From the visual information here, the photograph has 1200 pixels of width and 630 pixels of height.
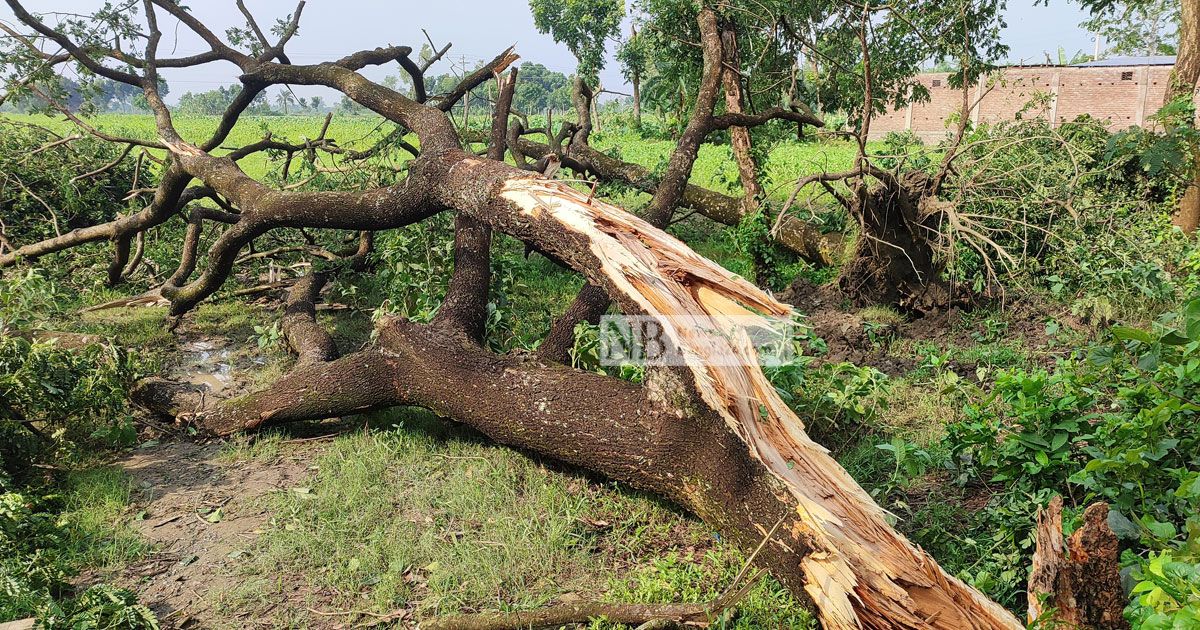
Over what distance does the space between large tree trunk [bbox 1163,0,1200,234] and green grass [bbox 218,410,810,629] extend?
22.3 ft

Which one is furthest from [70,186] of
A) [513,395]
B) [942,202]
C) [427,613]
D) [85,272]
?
[942,202]

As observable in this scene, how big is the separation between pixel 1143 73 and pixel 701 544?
22.2m

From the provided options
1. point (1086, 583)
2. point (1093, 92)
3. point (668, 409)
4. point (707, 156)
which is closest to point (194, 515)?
point (668, 409)

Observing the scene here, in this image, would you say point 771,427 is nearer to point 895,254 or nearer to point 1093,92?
point 895,254

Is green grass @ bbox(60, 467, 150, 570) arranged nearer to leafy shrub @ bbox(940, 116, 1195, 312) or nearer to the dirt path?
the dirt path

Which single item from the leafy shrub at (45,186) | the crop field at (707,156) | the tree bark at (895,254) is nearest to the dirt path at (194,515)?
the crop field at (707,156)

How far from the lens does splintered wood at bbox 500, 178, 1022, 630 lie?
8.15 ft

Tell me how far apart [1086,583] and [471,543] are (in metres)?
2.23

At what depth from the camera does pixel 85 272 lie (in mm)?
7035

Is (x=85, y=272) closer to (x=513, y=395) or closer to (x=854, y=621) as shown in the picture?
(x=513, y=395)

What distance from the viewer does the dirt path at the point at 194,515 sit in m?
3.15

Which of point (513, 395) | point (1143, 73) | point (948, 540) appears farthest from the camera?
point (1143, 73)

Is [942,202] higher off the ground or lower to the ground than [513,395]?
higher

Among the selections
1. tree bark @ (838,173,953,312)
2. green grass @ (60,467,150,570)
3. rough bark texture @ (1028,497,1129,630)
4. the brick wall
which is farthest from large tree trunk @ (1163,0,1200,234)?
the brick wall
